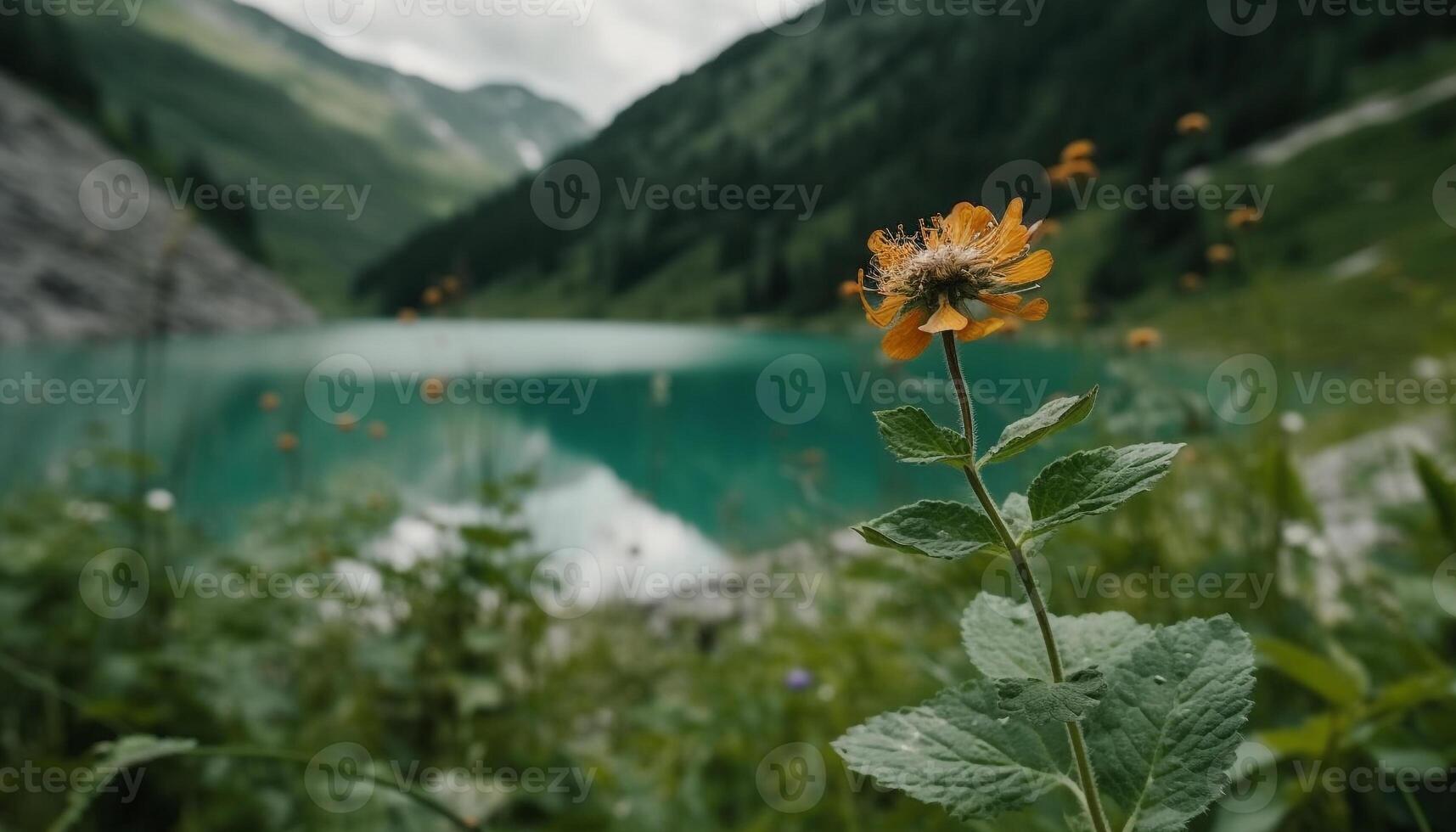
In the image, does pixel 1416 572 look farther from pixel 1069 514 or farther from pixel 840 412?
pixel 840 412

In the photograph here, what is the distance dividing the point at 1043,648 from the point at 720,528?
9149 millimetres

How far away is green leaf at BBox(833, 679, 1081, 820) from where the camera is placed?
1.96ft

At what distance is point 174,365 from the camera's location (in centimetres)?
2967

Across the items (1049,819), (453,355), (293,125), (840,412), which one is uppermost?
(293,125)

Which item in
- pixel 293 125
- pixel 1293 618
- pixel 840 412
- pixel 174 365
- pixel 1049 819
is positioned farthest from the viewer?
pixel 293 125

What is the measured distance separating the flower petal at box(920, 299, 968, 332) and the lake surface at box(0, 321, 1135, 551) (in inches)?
42.4

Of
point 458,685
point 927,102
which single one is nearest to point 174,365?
point 458,685

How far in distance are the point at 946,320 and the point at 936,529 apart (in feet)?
0.66
